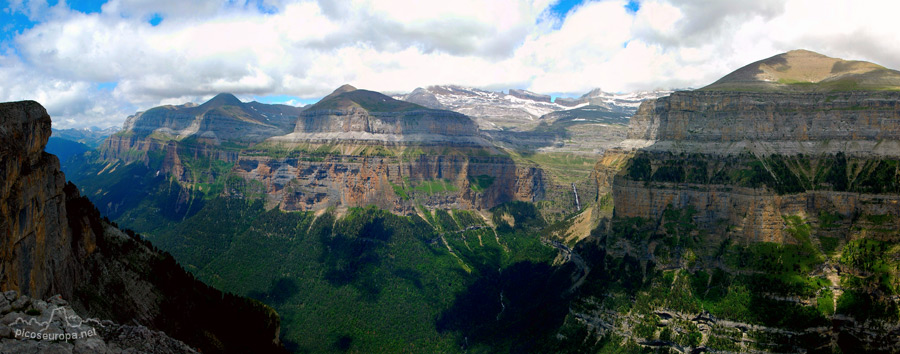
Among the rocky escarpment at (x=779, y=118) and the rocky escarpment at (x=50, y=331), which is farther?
the rocky escarpment at (x=779, y=118)

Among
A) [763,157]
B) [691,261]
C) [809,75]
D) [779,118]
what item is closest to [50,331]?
[691,261]

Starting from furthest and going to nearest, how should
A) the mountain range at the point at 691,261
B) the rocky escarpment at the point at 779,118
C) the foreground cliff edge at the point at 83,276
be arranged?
the rocky escarpment at the point at 779,118 → the mountain range at the point at 691,261 → the foreground cliff edge at the point at 83,276

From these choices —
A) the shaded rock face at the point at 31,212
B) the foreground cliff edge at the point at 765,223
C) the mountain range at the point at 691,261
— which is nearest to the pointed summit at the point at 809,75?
the foreground cliff edge at the point at 765,223

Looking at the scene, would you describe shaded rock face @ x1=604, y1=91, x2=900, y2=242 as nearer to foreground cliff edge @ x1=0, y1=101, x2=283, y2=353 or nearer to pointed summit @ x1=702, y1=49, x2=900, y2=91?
pointed summit @ x1=702, y1=49, x2=900, y2=91

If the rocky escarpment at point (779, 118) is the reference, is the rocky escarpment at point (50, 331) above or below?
below

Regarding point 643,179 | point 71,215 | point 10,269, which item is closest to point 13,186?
point 10,269

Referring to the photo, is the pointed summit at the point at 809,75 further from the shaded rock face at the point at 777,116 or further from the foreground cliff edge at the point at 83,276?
the foreground cliff edge at the point at 83,276

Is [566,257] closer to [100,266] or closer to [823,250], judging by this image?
[823,250]
